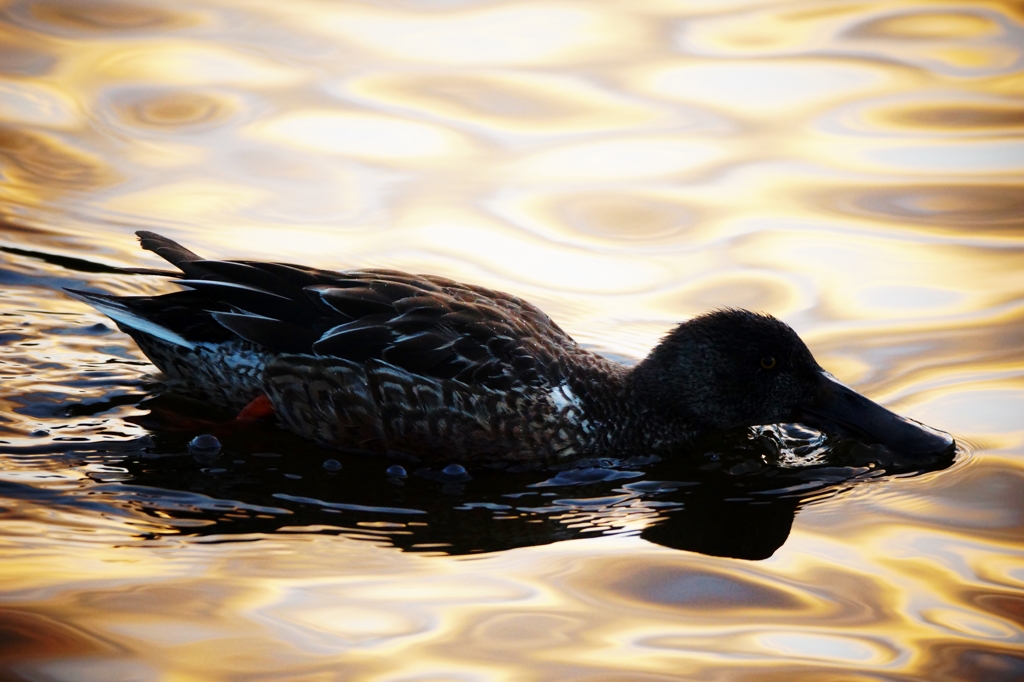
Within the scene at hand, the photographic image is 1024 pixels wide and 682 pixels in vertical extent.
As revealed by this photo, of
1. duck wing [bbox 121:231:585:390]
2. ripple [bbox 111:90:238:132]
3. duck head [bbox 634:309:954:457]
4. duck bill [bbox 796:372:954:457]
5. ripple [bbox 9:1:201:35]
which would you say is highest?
ripple [bbox 9:1:201:35]

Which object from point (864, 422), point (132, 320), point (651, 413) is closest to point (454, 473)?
point (651, 413)

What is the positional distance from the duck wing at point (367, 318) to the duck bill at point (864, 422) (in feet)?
5.26

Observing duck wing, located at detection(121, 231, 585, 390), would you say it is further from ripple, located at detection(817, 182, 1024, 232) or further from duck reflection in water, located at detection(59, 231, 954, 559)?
ripple, located at detection(817, 182, 1024, 232)

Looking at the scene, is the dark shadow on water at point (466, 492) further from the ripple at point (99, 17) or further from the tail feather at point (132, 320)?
the ripple at point (99, 17)

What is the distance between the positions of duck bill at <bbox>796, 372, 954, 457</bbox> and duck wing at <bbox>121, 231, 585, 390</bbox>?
5.26ft

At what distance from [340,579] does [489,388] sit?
188cm

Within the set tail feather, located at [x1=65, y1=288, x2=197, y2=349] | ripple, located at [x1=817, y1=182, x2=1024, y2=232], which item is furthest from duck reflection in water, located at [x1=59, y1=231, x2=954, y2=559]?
ripple, located at [x1=817, y1=182, x2=1024, y2=232]

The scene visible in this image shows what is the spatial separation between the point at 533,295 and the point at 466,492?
290 cm

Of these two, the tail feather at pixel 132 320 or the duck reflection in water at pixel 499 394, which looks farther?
the tail feather at pixel 132 320

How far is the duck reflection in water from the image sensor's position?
288 inches

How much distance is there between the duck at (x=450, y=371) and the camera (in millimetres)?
7566

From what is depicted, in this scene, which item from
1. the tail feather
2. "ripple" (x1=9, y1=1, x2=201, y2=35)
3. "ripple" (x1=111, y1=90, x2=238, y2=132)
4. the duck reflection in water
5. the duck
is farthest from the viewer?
"ripple" (x1=9, y1=1, x2=201, y2=35)

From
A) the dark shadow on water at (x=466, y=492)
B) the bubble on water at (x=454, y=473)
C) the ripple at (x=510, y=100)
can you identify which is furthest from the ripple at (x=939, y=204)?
the bubble on water at (x=454, y=473)

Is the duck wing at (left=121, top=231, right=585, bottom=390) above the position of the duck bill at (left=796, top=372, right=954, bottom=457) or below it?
above
